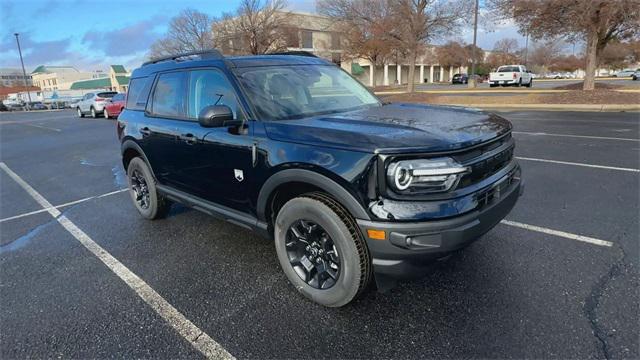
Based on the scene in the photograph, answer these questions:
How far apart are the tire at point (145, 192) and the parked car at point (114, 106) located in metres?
19.0

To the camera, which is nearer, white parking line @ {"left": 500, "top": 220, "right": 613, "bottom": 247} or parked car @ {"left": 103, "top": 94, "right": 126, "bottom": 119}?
white parking line @ {"left": 500, "top": 220, "right": 613, "bottom": 247}

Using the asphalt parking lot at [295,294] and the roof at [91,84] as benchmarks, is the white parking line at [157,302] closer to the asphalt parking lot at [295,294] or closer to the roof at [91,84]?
the asphalt parking lot at [295,294]

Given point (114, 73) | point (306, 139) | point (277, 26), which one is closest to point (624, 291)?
point (306, 139)

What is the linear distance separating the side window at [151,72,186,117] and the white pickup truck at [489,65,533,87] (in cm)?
3563

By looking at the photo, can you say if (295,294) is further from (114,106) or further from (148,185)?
(114,106)

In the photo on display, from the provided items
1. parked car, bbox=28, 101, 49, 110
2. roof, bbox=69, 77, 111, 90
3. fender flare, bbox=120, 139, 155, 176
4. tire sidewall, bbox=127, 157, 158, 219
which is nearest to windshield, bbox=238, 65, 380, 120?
fender flare, bbox=120, 139, 155, 176

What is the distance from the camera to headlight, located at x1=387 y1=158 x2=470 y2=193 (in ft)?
7.50

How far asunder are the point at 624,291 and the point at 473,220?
1.44m

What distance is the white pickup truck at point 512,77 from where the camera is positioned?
111ft

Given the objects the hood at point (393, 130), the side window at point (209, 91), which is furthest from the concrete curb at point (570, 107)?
the side window at point (209, 91)

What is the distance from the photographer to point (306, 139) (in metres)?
2.66

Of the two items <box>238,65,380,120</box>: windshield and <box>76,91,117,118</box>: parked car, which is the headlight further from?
<box>76,91,117,118</box>: parked car

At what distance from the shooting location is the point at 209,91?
Answer: 353 centimetres

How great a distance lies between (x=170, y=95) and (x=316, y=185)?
2346mm
